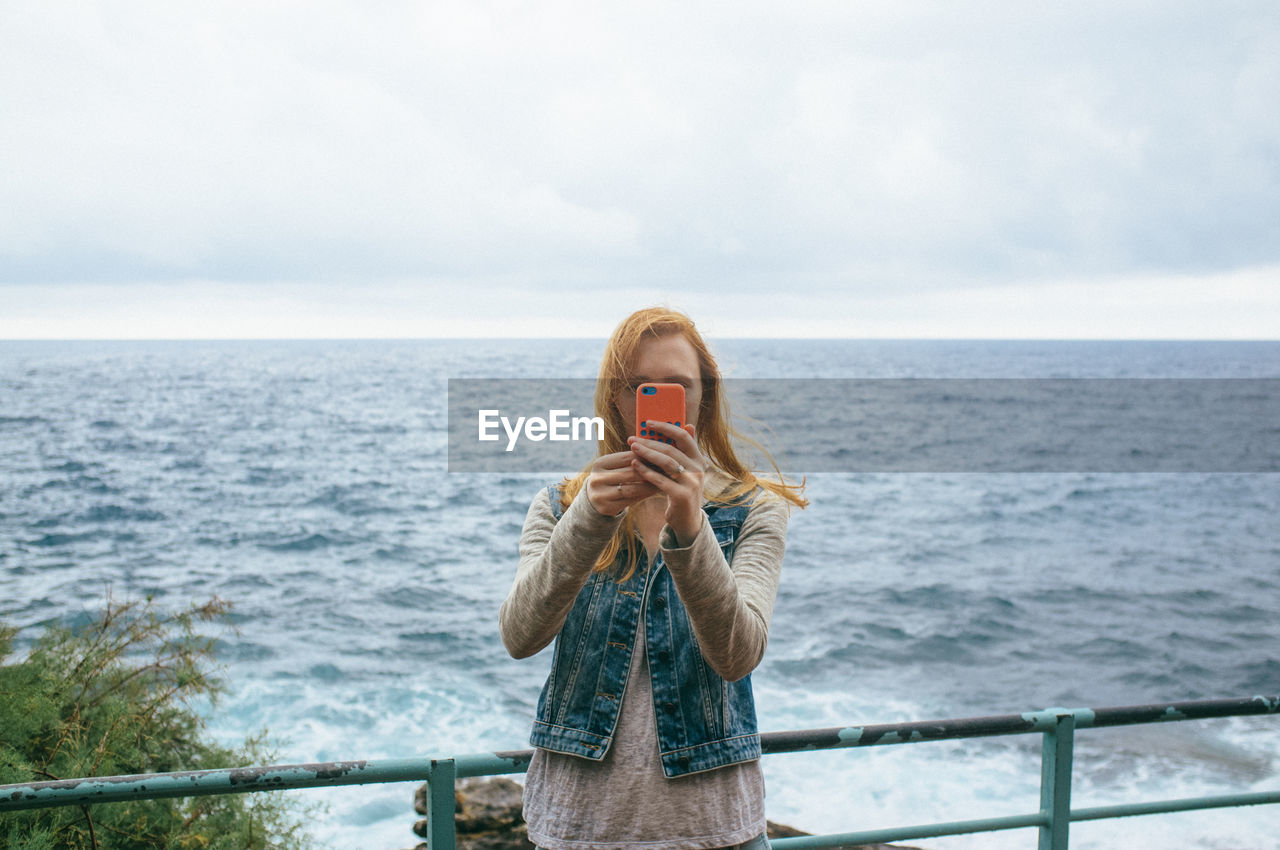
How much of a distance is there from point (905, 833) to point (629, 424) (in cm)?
165

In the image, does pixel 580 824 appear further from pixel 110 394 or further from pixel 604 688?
pixel 110 394

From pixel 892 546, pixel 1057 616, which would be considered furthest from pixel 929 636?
pixel 892 546

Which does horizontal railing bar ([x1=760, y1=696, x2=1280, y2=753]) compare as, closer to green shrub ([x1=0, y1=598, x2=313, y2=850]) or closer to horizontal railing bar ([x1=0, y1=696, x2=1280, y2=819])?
horizontal railing bar ([x1=0, y1=696, x2=1280, y2=819])

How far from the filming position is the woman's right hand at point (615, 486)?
4.40ft

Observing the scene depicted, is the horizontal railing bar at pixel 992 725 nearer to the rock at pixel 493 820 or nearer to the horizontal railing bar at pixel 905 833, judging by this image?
the horizontal railing bar at pixel 905 833

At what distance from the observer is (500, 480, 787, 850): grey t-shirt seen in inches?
54.8

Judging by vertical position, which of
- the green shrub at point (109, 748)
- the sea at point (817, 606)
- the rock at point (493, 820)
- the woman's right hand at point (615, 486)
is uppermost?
the woman's right hand at point (615, 486)

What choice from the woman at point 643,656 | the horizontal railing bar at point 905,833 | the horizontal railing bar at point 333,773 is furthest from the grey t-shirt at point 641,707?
the horizontal railing bar at point 905,833

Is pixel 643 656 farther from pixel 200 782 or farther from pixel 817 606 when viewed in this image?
pixel 817 606

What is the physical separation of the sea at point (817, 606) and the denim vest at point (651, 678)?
520mm

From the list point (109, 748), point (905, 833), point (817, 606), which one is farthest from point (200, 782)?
point (817, 606)

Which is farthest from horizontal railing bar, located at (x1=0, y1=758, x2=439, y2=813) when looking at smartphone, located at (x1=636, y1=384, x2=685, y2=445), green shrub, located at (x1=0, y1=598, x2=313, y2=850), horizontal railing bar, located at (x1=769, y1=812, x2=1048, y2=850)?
green shrub, located at (x1=0, y1=598, x2=313, y2=850)

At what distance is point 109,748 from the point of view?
4434mm

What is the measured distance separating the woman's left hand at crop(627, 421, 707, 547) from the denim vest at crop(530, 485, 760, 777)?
0.76ft
